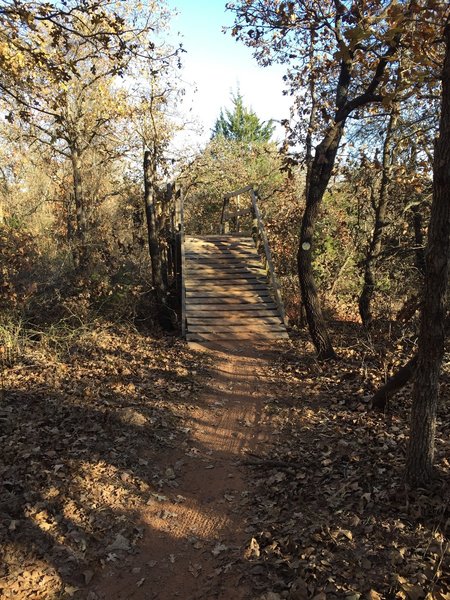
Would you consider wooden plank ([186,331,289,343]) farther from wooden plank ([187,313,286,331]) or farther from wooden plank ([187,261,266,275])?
wooden plank ([187,261,266,275])

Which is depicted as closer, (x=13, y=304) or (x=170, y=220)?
(x=13, y=304)

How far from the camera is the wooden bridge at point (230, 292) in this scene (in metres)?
10.4

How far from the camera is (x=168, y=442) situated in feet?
19.4

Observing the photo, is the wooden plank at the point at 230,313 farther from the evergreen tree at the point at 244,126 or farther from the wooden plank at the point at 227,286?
the evergreen tree at the point at 244,126

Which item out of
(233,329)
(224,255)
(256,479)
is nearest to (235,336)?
(233,329)

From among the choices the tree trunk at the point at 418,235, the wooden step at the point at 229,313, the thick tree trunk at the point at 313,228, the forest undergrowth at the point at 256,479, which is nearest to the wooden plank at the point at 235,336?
the wooden step at the point at 229,313

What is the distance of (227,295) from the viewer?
11594mm

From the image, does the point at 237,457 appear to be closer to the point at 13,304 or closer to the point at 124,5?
the point at 13,304

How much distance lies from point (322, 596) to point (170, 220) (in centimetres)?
1126

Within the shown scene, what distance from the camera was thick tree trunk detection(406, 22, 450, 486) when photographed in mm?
3568

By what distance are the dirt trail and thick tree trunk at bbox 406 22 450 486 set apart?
5.91 feet

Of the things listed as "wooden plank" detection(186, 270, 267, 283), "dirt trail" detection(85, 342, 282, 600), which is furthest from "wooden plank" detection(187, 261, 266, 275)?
"dirt trail" detection(85, 342, 282, 600)

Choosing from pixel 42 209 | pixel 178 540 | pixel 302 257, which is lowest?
pixel 178 540

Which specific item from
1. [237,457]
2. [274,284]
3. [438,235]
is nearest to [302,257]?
[274,284]
